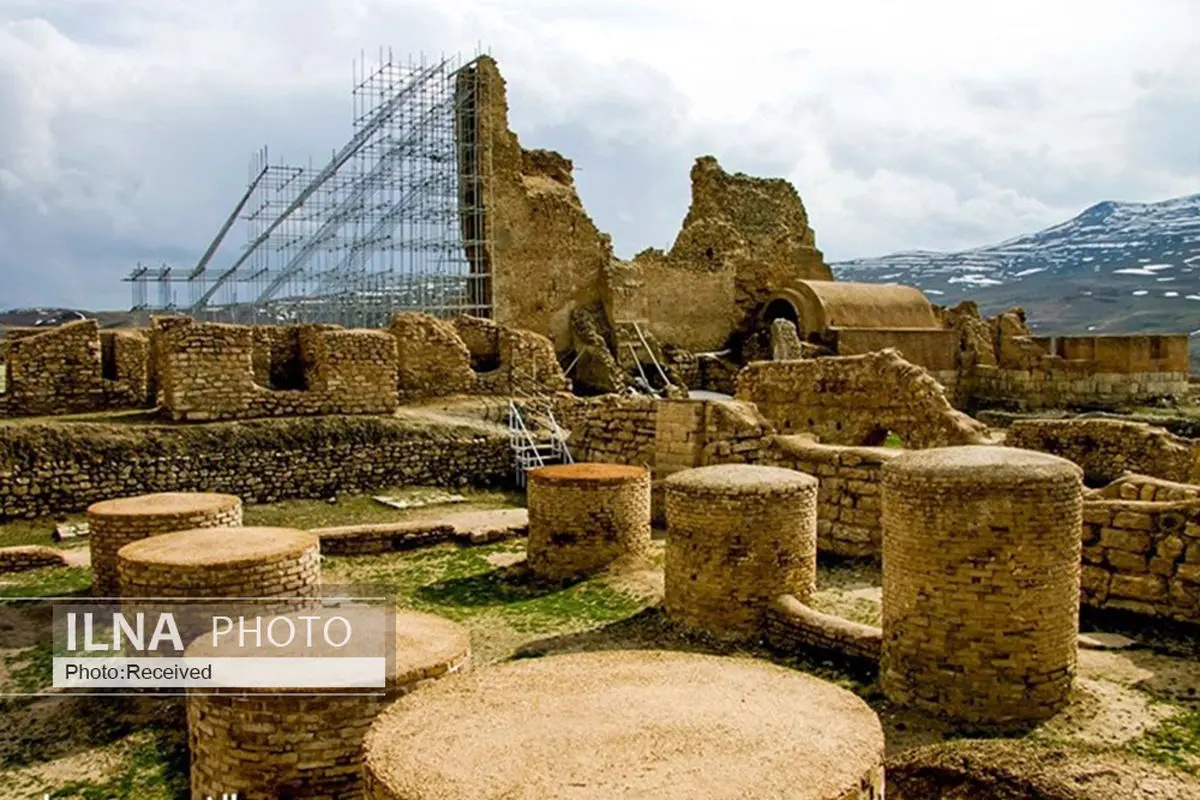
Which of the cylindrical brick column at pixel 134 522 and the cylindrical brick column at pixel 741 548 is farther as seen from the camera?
the cylindrical brick column at pixel 134 522

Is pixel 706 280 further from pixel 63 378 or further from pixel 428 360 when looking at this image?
pixel 63 378

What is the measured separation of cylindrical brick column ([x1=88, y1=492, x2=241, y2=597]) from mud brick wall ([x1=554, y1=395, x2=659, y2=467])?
18.0 ft

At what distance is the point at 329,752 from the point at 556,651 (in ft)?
9.82

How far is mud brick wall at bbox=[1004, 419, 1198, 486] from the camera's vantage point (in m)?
12.1

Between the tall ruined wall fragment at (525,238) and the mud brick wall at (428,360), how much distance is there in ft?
24.8

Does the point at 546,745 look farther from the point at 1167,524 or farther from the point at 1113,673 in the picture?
the point at 1167,524

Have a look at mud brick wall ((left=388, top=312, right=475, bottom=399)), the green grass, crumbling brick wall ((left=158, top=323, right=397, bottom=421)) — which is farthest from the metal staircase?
the green grass

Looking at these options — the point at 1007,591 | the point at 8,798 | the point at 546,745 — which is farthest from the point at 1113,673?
the point at 8,798

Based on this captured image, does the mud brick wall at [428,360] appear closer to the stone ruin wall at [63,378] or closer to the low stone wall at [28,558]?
the stone ruin wall at [63,378]

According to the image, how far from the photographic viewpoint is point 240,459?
1473cm

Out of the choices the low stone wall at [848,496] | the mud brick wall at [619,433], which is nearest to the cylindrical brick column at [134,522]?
the mud brick wall at [619,433]

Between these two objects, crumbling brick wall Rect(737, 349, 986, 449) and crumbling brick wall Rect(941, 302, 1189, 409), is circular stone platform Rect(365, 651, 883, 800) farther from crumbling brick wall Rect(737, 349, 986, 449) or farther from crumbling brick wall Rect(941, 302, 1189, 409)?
crumbling brick wall Rect(941, 302, 1189, 409)

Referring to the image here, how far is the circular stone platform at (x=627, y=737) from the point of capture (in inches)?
131

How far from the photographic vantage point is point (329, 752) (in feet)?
16.6
